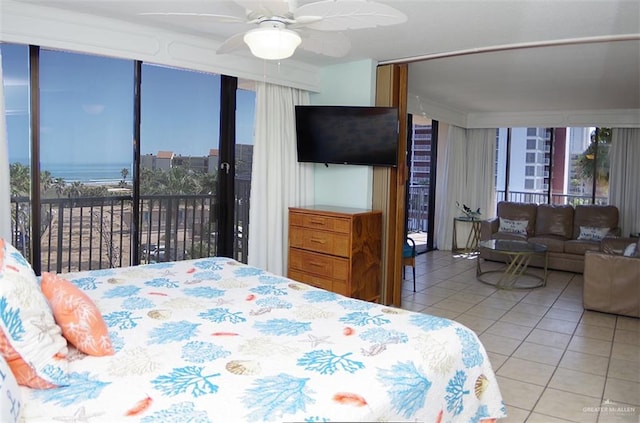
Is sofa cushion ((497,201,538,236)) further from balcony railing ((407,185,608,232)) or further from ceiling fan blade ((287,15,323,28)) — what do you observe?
ceiling fan blade ((287,15,323,28))

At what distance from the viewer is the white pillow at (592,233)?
6.62 m

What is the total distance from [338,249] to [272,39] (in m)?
2.36

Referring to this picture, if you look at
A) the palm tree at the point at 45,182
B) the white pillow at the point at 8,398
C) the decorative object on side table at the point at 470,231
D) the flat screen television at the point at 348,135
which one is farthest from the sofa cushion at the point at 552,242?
the white pillow at the point at 8,398

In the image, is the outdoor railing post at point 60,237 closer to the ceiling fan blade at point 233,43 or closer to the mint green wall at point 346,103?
the ceiling fan blade at point 233,43

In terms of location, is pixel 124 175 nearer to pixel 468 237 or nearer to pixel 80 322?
pixel 80 322

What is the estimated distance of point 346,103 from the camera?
4.83 metres

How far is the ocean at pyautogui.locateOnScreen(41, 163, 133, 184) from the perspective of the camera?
374cm

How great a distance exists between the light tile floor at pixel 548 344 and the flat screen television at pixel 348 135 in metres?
1.53

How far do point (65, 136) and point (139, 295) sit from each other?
195cm

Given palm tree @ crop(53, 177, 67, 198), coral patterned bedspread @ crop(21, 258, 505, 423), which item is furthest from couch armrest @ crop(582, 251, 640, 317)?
palm tree @ crop(53, 177, 67, 198)

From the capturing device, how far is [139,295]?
8.04 feet

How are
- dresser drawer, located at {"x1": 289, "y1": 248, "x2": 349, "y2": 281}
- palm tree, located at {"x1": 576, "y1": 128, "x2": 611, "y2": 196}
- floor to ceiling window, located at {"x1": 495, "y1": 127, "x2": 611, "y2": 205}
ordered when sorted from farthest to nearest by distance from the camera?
floor to ceiling window, located at {"x1": 495, "y1": 127, "x2": 611, "y2": 205}
palm tree, located at {"x1": 576, "y1": 128, "x2": 611, "y2": 196}
dresser drawer, located at {"x1": 289, "y1": 248, "x2": 349, "y2": 281}

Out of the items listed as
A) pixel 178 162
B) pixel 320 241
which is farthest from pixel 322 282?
pixel 178 162

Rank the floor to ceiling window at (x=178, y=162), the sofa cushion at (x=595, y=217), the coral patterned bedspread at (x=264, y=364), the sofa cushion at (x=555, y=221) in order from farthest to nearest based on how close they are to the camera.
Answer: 1. the sofa cushion at (x=555, y=221)
2. the sofa cushion at (x=595, y=217)
3. the floor to ceiling window at (x=178, y=162)
4. the coral patterned bedspread at (x=264, y=364)
